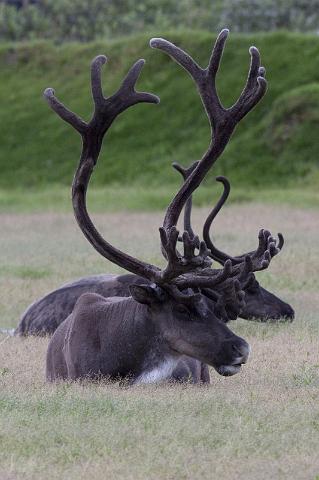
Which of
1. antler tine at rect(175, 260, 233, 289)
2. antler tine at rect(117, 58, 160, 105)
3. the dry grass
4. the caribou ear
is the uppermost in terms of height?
antler tine at rect(117, 58, 160, 105)

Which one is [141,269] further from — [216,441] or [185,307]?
[216,441]

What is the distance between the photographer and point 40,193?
3053 cm

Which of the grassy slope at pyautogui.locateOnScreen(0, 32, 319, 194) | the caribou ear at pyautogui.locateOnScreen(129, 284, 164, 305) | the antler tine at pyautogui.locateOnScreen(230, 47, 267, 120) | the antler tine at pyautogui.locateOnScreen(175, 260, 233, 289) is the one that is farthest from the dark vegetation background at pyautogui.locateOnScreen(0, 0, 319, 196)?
the caribou ear at pyautogui.locateOnScreen(129, 284, 164, 305)

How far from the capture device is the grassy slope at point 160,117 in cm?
3127

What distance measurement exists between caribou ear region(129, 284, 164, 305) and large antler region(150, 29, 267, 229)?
508mm

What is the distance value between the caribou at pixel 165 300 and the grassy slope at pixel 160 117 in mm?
20779

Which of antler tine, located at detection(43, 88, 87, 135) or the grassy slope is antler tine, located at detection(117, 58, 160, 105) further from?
the grassy slope

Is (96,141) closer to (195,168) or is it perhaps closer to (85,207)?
(85,207)

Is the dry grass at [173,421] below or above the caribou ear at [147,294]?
below

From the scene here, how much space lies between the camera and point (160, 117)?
34281mm

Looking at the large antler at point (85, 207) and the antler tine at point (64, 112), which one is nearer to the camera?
the large antler at point (85, 207)

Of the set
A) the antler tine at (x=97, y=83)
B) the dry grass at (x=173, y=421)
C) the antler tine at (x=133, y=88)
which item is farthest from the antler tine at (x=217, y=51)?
the dry grass at (x=173, y=421)

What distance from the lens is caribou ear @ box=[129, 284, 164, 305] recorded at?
8289 mm

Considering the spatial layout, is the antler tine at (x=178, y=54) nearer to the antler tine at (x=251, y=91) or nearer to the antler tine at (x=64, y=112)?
the antler tine at (x=251, y=91)
